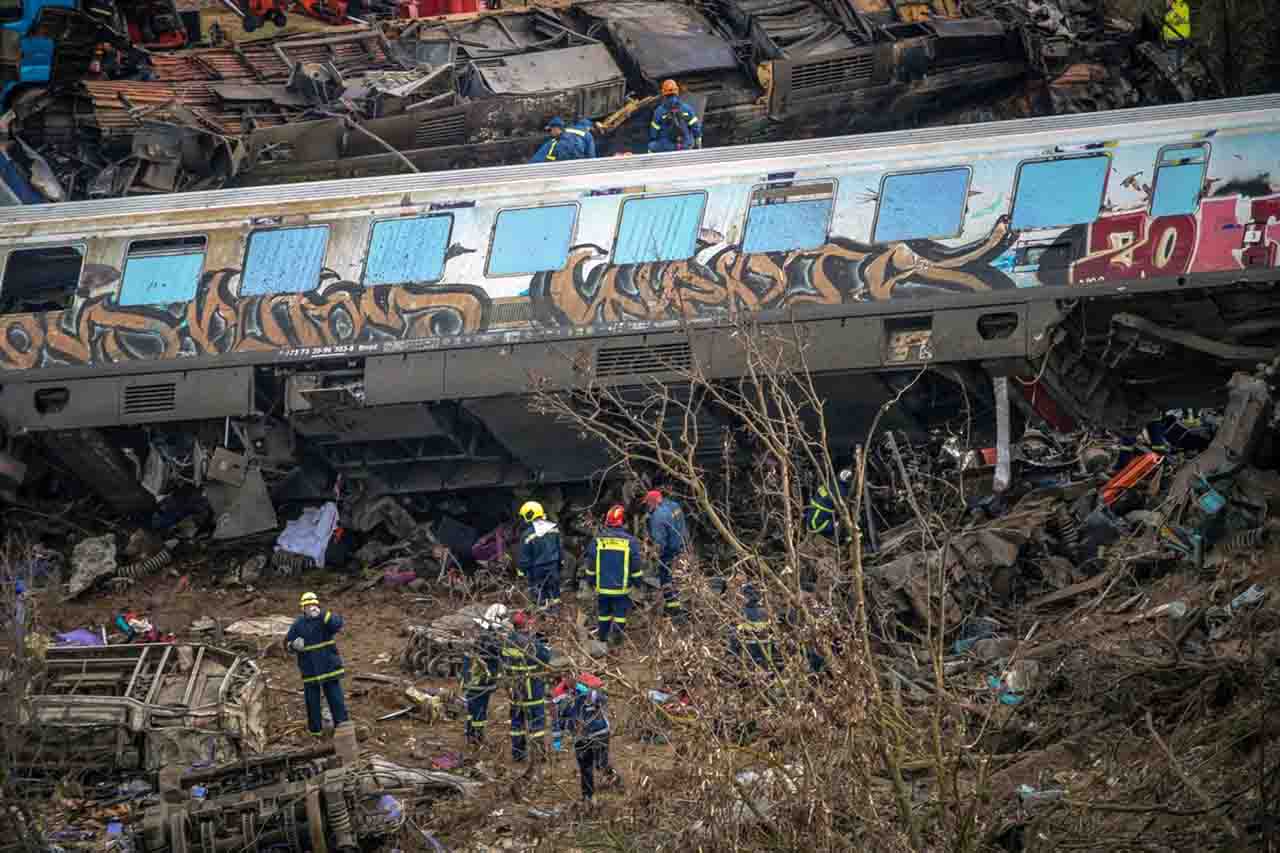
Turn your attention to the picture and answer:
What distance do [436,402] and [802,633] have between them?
8.35 meters

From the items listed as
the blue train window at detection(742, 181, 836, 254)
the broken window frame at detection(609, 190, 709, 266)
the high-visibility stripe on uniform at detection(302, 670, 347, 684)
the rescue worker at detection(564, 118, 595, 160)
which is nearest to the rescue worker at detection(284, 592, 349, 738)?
the high-visibility stripe on uniform at detection(302, 670, 347, 684)

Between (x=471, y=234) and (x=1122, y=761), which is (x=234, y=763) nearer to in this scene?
(x=1122, y=761)

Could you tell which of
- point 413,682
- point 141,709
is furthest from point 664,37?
point 141,709

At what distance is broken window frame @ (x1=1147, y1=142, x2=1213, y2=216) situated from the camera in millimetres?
15297

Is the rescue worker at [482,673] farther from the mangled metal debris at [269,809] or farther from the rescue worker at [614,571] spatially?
the mangled metal debris at [269,809]

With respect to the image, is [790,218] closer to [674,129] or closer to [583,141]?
[674,129]

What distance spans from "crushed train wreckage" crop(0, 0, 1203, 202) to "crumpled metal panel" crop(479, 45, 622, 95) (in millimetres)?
23

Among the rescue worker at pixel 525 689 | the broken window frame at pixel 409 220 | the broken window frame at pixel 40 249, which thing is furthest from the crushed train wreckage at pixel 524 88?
the rescue worker at pixel 525 689

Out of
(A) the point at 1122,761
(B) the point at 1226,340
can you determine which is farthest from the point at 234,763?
(B) the point at 1226,340

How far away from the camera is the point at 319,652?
45.0 ft

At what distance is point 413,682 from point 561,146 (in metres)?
6.55

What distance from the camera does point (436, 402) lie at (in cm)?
1678

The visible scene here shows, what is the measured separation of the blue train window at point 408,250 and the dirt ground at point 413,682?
2.99 meters

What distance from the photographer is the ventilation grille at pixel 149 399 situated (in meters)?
17.2
